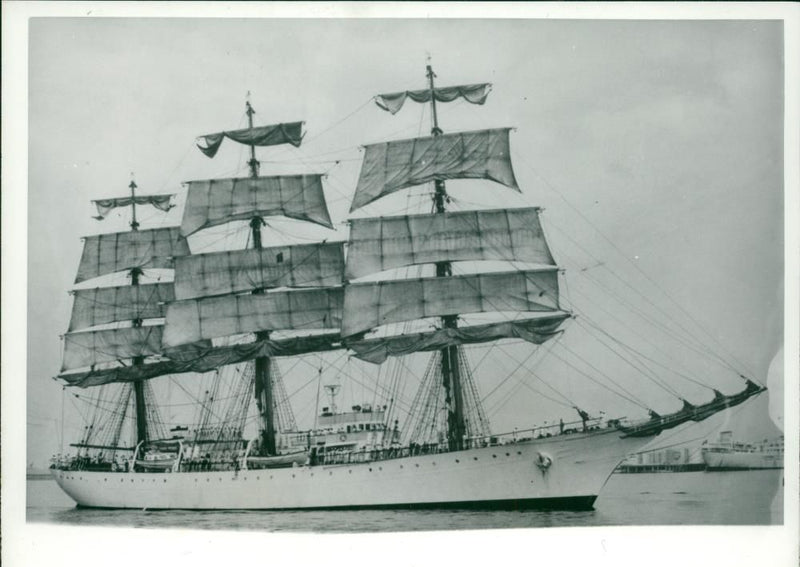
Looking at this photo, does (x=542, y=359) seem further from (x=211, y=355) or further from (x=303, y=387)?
(x=211, y=355)

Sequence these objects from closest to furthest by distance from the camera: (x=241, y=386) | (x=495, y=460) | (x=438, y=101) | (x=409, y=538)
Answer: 1. (x=409, y=538)
2. (x=438, y=101)
3. (x=495, y=460)
4. (x=241, y=386)

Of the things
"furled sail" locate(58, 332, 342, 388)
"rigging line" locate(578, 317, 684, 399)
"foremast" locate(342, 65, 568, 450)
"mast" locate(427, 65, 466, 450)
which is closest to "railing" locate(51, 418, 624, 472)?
"foremast" locate(342, 65, 568, 450)

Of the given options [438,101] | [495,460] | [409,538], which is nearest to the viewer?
[409,538]

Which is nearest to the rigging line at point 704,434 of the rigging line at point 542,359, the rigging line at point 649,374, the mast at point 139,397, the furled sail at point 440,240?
the rigging line at point 649,374

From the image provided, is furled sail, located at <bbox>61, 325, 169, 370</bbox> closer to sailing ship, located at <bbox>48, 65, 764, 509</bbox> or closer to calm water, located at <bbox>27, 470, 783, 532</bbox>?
sailing ship, located at <bbox>48, 65, 764, 509</bbox>

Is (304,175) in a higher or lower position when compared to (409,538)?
higher

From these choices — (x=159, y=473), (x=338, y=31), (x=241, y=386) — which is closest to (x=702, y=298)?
(x=338, y=31)

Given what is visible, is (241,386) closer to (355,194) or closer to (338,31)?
(355,194)
